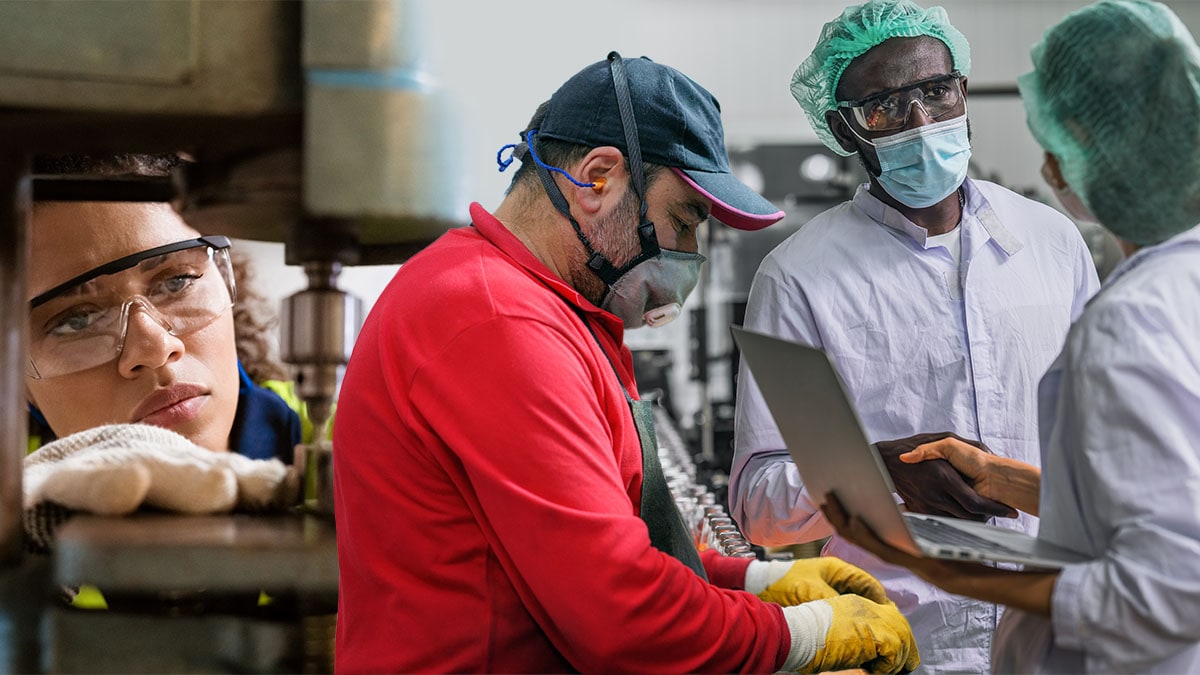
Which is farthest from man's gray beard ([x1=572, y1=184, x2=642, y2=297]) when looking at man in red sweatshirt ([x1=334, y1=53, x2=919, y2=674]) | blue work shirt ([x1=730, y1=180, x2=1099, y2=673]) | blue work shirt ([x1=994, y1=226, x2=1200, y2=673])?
blue work shirt ([x1=994, y1=226, x2=1200, y2=673])

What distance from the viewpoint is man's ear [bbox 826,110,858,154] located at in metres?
1.62

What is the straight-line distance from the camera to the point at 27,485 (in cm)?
158

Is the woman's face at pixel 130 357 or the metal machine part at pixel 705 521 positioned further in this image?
the woman's face at pixel 130 357

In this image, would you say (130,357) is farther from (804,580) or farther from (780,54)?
(780,54)

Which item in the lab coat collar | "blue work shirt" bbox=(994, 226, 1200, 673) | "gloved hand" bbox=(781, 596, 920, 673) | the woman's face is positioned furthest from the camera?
the woman's face

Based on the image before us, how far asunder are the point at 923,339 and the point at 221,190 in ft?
3.31

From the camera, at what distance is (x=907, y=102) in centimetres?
155

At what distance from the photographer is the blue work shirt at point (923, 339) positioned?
5.02 feet

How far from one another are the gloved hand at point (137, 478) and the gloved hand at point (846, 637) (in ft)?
3.03

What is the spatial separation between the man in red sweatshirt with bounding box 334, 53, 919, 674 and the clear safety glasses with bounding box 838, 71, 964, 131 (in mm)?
314

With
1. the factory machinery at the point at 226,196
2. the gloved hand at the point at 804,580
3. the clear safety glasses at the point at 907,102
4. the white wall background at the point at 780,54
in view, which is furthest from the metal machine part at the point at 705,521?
the white wall background at the point at 780,54

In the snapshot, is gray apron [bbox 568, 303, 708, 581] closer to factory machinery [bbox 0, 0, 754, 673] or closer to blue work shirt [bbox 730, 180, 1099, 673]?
blue work shirt [bbox 730, 180, 1099, 673]

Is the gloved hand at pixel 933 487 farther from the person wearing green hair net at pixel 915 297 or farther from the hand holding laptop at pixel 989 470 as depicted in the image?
the person wearing green hair net at pixel 915 297

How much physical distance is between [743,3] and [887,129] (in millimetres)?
6129
